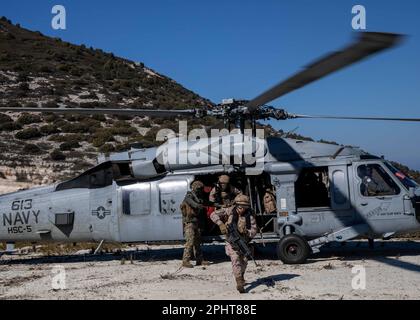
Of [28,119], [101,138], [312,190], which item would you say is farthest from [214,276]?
[28,119]

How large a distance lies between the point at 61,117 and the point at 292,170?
26.0 m

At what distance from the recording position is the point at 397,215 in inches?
396

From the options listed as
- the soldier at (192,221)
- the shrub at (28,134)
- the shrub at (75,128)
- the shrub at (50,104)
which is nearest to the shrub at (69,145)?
the shrub at (28,134)

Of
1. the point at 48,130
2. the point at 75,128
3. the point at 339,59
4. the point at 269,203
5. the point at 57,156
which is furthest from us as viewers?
the point at 75,128

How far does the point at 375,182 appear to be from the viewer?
33.9 ft

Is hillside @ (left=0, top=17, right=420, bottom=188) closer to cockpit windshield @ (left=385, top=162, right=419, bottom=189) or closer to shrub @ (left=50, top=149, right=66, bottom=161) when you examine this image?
shrub @ (left=50, top=149, right=66, bottom=161)

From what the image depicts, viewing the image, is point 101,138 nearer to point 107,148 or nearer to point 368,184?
point 107,148

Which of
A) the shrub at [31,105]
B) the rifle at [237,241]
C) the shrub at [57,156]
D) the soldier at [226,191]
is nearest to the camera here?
the rifle at [237,241]

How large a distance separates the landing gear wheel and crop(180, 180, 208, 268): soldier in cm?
171

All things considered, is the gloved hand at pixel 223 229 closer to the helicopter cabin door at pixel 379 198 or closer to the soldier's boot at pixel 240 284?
the soldier's boot at pixel 240 284

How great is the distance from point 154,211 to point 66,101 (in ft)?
87.3

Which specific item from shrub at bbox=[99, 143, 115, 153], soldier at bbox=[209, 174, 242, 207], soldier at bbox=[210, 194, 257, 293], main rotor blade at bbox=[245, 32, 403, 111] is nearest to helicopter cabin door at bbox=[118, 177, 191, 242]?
soldier at bbox=[209, 174, 242, 207]

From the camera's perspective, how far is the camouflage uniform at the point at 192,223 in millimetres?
10188

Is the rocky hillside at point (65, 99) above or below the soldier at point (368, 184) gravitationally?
above
